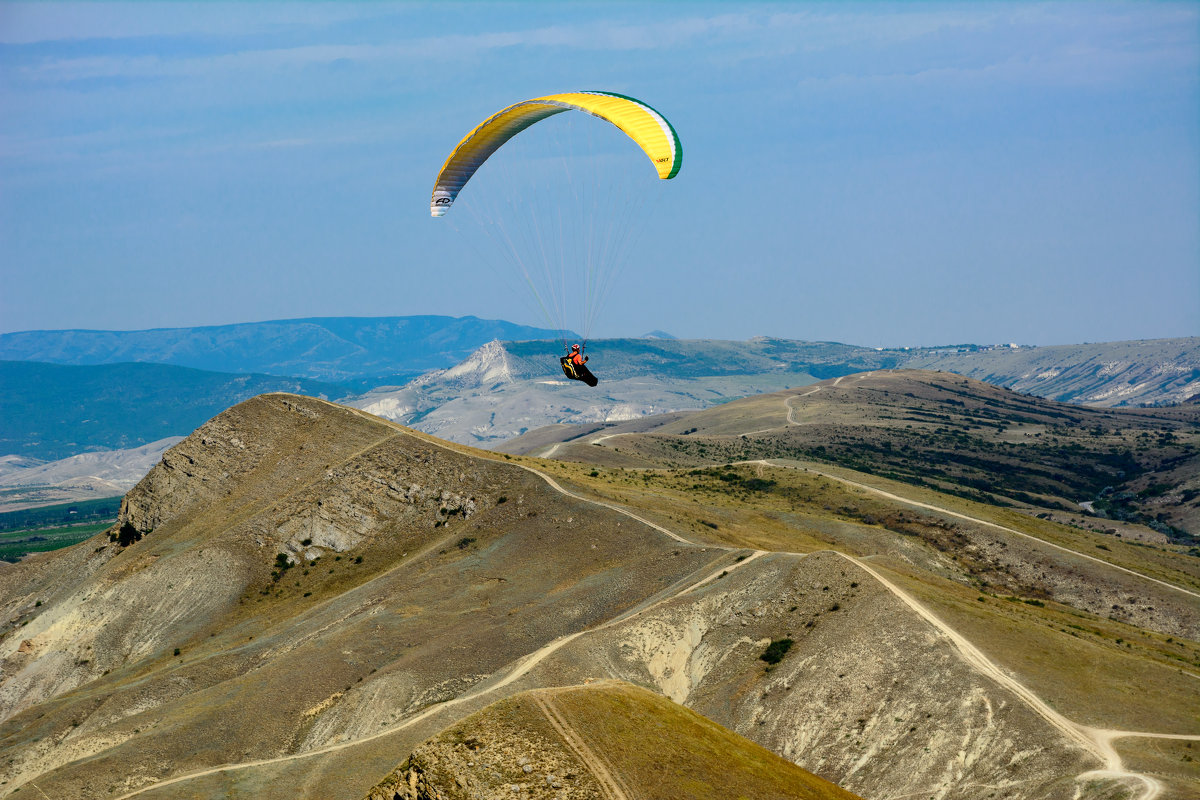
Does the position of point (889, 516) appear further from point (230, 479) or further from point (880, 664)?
point (230, 479)

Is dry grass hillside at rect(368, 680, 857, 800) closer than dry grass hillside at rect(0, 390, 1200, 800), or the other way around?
dry grass hillside at rect(368, 680, 857, 800)

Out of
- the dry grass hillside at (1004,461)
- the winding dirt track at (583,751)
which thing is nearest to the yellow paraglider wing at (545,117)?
the winding dirt track at (583,751)

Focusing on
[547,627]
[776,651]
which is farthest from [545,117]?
[776,651]

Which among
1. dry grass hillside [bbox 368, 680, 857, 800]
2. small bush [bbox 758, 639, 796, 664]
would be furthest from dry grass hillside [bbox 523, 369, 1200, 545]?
dry grass hillside [bbox 368, 680, 857, 800]

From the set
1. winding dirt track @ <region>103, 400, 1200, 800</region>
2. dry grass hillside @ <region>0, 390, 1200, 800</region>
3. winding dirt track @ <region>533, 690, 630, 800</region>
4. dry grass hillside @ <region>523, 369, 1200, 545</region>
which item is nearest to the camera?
winding dirt track @ <region>533, 690, 630, 800</region>

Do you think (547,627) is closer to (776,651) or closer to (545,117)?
(776,651)

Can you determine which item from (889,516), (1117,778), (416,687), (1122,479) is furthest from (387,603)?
(1122,479)

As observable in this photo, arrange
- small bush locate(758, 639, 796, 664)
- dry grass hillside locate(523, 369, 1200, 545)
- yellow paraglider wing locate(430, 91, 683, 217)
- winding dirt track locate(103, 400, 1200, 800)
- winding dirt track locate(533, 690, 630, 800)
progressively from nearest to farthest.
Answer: winding dirt track locate(533, 690, 630, 800) → winding dirt track locate(103, 400, 1200, 800) → yellow paraglider wing locate(430, 91, 683, 217) → small bush locate(758, 639, 796, 664) → dry grass hillside locate(523, 369, 1200, 545)

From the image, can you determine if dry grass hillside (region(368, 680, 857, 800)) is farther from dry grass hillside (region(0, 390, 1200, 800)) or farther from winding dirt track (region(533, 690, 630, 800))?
dry grass hillside (region(0, 390, 1200, 800))
